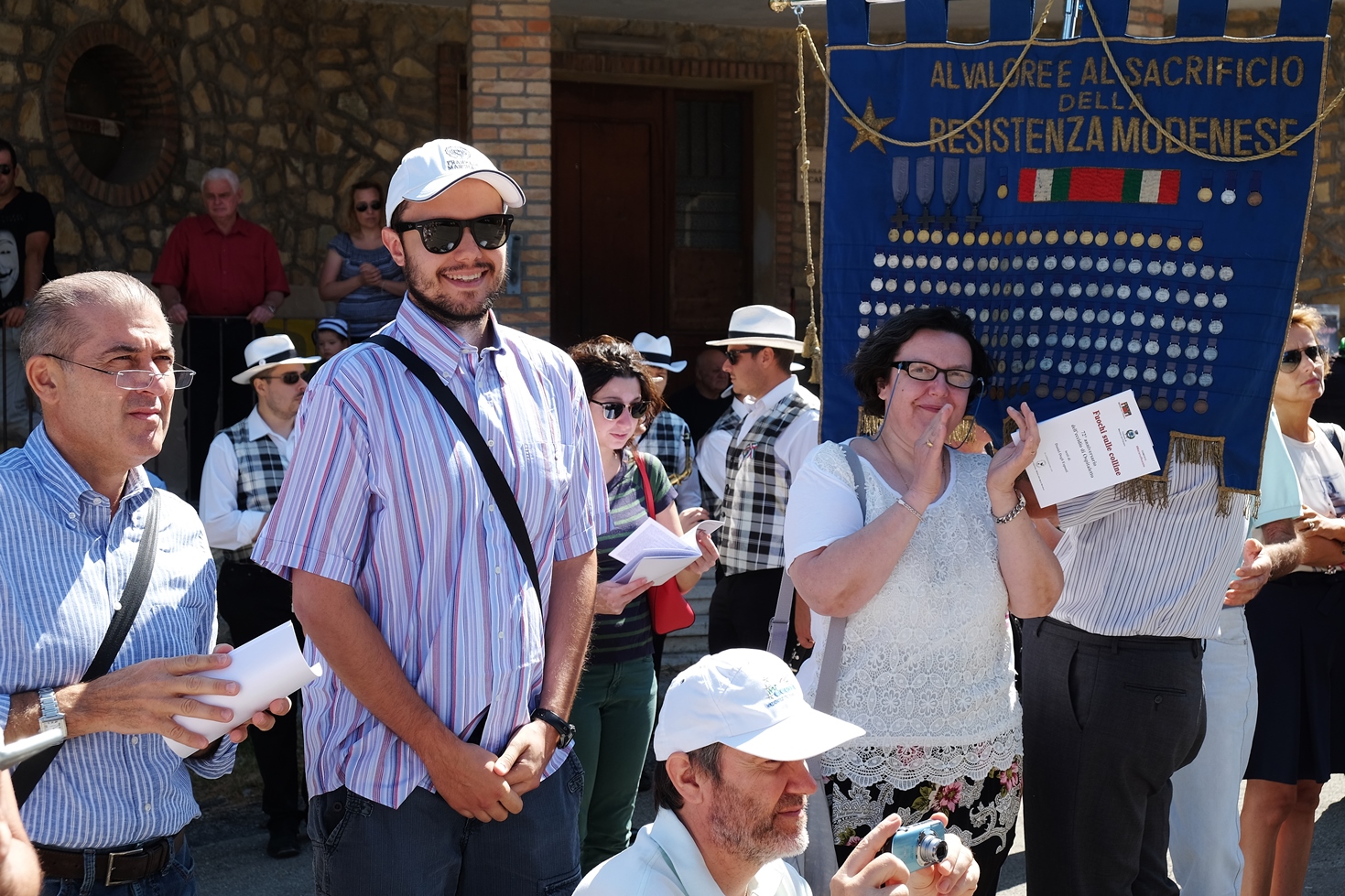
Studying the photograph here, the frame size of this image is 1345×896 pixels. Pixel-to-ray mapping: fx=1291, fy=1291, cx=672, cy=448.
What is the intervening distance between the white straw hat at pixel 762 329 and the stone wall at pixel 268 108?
535 centimetres

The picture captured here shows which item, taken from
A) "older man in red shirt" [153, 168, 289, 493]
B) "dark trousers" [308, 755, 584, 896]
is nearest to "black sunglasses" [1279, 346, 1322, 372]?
"dark trousers" [308, 755, 584, 896]

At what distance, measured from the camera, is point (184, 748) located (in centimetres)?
238

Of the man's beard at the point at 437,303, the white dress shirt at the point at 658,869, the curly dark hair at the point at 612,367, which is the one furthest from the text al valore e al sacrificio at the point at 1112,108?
the white dress shirt at the point at 658,869

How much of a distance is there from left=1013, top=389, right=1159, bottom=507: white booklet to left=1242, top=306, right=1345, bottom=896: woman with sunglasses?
60.9 inches

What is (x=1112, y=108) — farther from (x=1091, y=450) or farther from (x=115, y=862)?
(x=115, y=862)

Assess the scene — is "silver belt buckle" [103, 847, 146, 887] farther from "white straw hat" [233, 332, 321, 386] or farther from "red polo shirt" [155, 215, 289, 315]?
"red polo shirt" [155, 215, 289, 315]

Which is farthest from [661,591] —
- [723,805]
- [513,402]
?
[723,805]

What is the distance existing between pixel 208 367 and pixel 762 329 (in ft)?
14.0

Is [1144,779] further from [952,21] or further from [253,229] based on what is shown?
[952,21]

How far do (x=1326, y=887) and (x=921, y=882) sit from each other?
11.9 ft

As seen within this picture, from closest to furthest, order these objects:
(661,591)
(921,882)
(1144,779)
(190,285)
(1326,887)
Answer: (921,882), (1144,779), (661,591), (1326,887), (190,285)

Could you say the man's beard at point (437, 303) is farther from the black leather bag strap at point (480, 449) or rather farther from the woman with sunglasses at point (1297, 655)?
the woman with sunglasses at point (1297, 655)

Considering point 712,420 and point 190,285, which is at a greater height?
point 190,285

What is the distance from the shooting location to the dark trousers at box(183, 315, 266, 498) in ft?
27.0
